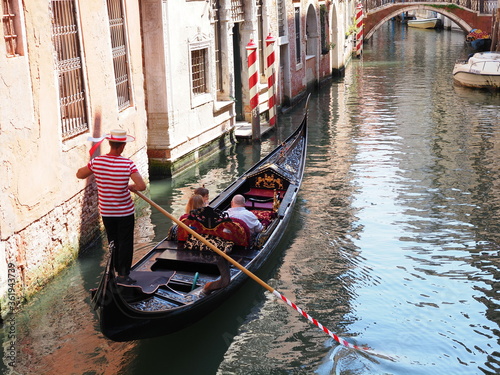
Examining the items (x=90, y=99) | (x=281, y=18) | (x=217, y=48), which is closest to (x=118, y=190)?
(x=90, y=99)

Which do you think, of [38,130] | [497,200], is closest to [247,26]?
[497,200]

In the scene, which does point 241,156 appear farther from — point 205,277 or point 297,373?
point 297,373

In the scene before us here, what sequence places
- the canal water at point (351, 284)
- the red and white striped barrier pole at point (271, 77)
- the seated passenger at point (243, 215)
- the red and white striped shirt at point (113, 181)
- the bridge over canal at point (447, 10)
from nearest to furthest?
the canal water at point (351, 284), the red and white striped shirt at point (113, 181), the seated passenger at point (243, 215), the red and white striped barrier pole at point (271, 77), the bridge over canal at point (447, 10)

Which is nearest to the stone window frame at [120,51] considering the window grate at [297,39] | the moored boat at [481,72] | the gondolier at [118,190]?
the gondolier at [118,190]

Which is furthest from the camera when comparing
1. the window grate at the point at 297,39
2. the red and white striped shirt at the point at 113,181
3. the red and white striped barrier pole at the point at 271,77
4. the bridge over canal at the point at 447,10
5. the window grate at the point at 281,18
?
the bridge over canal at the point at 447,10

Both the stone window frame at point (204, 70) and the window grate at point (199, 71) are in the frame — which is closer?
the stone window frame at point (204, 70)

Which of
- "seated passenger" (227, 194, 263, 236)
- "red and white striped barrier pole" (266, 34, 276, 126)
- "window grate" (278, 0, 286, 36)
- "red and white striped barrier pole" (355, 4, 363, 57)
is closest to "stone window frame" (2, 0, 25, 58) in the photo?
"seated passenger" (227, 194, 263, 236)

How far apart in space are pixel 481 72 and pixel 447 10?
11.4 metres

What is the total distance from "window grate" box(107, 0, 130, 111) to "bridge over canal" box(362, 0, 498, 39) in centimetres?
1879

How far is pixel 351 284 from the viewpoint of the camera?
4805mm

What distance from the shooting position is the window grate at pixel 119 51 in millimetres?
6404

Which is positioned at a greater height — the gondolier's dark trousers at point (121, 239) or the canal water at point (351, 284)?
the gondolier's dark trousers at point (121, 239)

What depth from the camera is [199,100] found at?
8414 mm

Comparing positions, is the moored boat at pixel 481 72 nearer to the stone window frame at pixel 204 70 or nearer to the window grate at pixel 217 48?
the window grate at pixel 217 48
